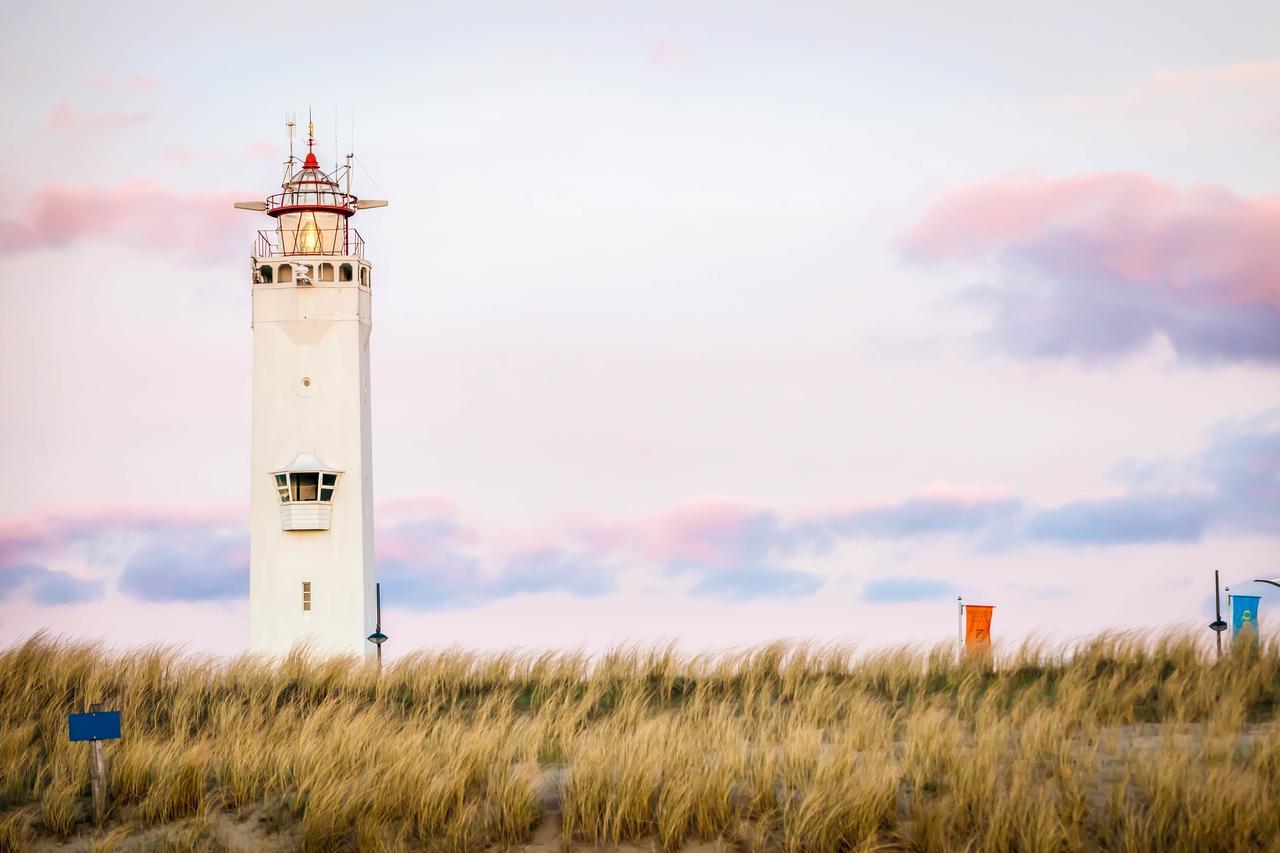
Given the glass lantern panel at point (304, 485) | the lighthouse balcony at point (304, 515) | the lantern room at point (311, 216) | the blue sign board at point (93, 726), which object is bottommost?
the blue sign board at point (93, 726)

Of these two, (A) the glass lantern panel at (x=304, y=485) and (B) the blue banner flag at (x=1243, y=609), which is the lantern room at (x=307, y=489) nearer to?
(A) the glass lantern panel at (x=304, y=485)

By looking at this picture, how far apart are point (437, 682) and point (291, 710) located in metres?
2.37

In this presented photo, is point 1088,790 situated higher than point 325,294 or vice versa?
point 325,294

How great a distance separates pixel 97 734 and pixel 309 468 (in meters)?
19.3

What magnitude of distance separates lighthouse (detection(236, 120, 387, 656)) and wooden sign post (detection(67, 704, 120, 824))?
18724mm

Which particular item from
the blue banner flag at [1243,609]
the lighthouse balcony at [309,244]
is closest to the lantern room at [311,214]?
the lighthouse balcony at [309,244]

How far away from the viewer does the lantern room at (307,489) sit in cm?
3147

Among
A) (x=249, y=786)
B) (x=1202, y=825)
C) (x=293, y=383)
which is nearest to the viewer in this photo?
(x=1202, y=825)

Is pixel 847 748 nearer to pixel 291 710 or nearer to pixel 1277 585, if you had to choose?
pixel 291 710

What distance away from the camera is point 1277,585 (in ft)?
80.5

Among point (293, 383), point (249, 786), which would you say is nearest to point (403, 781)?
point (249, 786)

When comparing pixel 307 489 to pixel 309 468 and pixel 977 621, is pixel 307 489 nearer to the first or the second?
pixel 309 468

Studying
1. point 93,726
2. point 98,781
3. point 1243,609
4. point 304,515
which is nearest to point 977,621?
point 1243,609

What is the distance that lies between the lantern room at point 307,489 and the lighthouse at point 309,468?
0.07 feet
